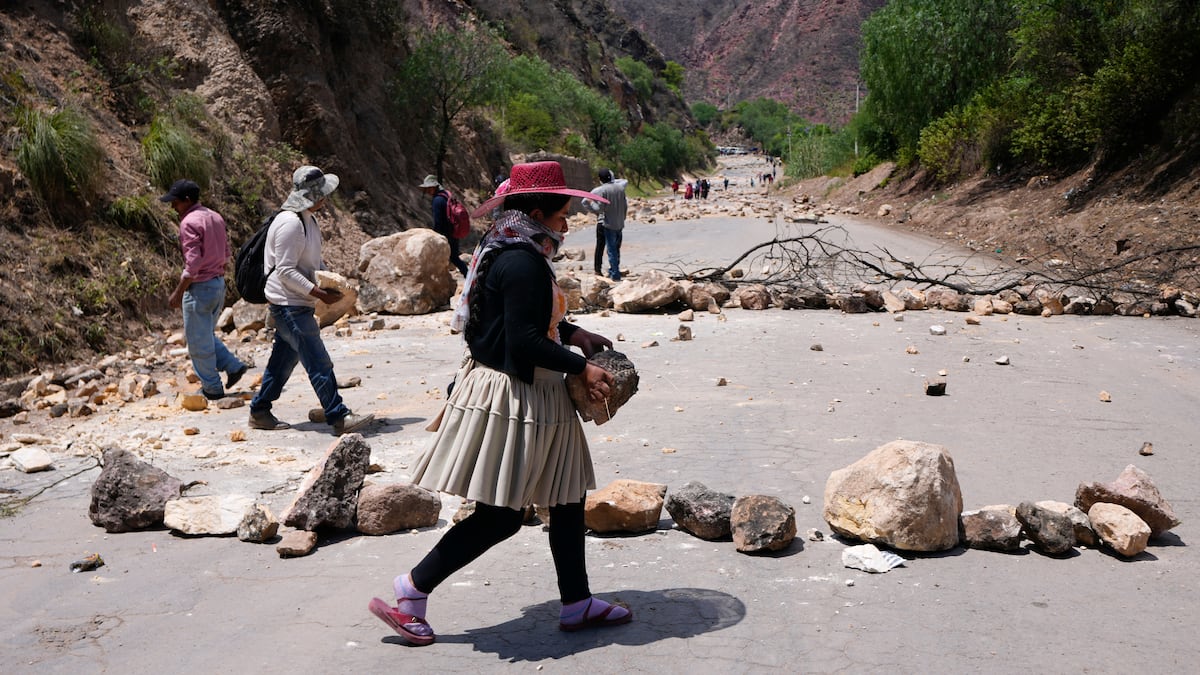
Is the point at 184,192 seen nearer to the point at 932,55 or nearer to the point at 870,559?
the point at 870,559

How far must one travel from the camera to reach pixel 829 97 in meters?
155

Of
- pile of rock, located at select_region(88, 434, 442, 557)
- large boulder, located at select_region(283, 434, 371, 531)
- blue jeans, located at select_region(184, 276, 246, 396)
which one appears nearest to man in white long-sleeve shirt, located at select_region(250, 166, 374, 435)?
blue jeans, located at select_region(184, 276, 246, 396)

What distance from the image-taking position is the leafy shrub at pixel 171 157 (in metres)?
12.8

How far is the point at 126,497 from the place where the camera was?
4.91m

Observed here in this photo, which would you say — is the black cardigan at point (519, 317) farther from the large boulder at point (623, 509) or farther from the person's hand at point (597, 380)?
the large boulder at point (623, 509)

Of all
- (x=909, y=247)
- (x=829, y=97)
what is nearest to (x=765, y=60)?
(x=829, y=97)

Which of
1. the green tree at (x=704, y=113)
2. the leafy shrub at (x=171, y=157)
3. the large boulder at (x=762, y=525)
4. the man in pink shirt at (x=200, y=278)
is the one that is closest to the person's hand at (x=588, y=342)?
the large boulder at (x=762, y=525)

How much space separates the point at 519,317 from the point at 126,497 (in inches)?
111

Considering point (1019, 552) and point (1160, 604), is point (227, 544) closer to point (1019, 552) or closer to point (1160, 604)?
point (1019, 552)

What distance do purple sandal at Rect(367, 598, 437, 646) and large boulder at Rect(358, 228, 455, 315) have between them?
9.50m

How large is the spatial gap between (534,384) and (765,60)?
632 ft

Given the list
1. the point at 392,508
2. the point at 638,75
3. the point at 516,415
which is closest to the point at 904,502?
the point at 516,415

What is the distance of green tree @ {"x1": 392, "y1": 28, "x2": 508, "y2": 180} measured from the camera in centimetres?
2538

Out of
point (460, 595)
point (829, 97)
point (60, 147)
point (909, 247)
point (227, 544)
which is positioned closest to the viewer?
point (460, 595)
